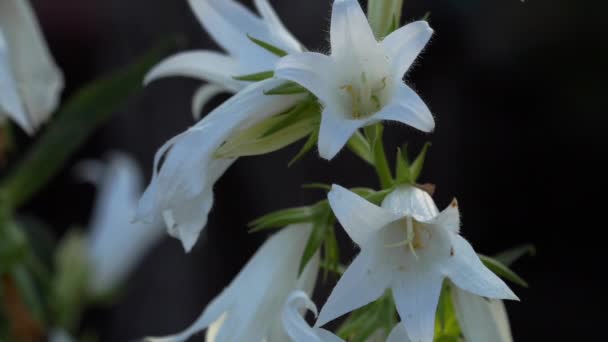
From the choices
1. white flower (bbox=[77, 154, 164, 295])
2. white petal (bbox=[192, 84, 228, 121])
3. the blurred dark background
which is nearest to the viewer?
white petal (bbox=[192, 84, 228, 121])

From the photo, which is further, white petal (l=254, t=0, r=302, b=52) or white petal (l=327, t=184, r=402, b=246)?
white petal (l=254, t=0, r=302, b=52)

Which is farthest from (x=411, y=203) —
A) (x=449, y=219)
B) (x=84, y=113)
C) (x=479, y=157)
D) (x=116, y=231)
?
(x=479, y=157)

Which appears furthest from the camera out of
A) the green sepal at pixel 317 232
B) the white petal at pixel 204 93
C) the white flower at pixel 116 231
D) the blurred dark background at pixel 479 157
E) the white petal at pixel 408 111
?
the blurred dark background at pixel 479 157

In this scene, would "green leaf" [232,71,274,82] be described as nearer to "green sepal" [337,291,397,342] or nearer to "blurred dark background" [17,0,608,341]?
"green sepal" [337,291,397,342]

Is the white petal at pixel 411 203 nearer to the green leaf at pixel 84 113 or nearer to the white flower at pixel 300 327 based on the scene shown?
the white flower at pixel 300 327

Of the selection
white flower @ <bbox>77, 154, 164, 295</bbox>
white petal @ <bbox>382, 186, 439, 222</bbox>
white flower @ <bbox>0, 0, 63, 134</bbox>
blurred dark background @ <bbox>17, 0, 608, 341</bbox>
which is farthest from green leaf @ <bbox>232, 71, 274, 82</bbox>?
blurred dark background @ <bbox>17, 0, 608, 341</bbox>

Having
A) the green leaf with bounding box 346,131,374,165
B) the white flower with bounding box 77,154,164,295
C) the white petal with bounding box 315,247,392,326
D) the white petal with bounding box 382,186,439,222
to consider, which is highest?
the white petal with bounding box 382,186,439,222

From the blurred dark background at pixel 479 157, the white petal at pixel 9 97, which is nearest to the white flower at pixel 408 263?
the white petal at pixel 9 97

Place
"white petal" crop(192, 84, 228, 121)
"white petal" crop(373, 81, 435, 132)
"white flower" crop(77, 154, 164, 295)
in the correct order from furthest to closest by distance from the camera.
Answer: "white flower" crop(77, 154, 164, 295) → "white petal" crop(192, 84, 228, 121) → "white petal" crop(373, 81, 435, 132)

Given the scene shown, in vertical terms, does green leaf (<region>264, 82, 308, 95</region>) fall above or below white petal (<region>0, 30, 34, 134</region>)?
above
